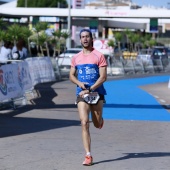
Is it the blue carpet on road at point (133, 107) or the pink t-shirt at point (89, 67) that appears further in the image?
the blue carpet on road at point (133, 107)

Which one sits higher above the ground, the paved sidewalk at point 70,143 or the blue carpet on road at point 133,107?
the paved sidewalk at point 70,143

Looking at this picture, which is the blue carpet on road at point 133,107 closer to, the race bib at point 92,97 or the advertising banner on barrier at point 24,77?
the advertising banner on barrier at point 24,77

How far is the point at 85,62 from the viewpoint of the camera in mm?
10797

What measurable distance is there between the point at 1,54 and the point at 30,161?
2089 cm

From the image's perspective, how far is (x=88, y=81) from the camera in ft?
35.3

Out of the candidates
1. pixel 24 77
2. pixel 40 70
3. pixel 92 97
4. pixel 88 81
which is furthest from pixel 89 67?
pixel 40 70

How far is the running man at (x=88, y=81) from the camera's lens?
35.0ft

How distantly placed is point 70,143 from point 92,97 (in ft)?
9.17

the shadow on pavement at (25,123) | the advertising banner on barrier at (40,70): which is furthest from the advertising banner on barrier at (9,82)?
the advertising banner on barrier at (40,70)

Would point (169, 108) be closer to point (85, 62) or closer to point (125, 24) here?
point (85, 62)

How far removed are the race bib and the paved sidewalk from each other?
928mm

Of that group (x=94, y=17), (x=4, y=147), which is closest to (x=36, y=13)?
(x=94, y=17)

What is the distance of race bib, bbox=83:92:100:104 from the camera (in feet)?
34.9

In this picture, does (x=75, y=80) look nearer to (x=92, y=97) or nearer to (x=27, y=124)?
(x=92, y=97)
